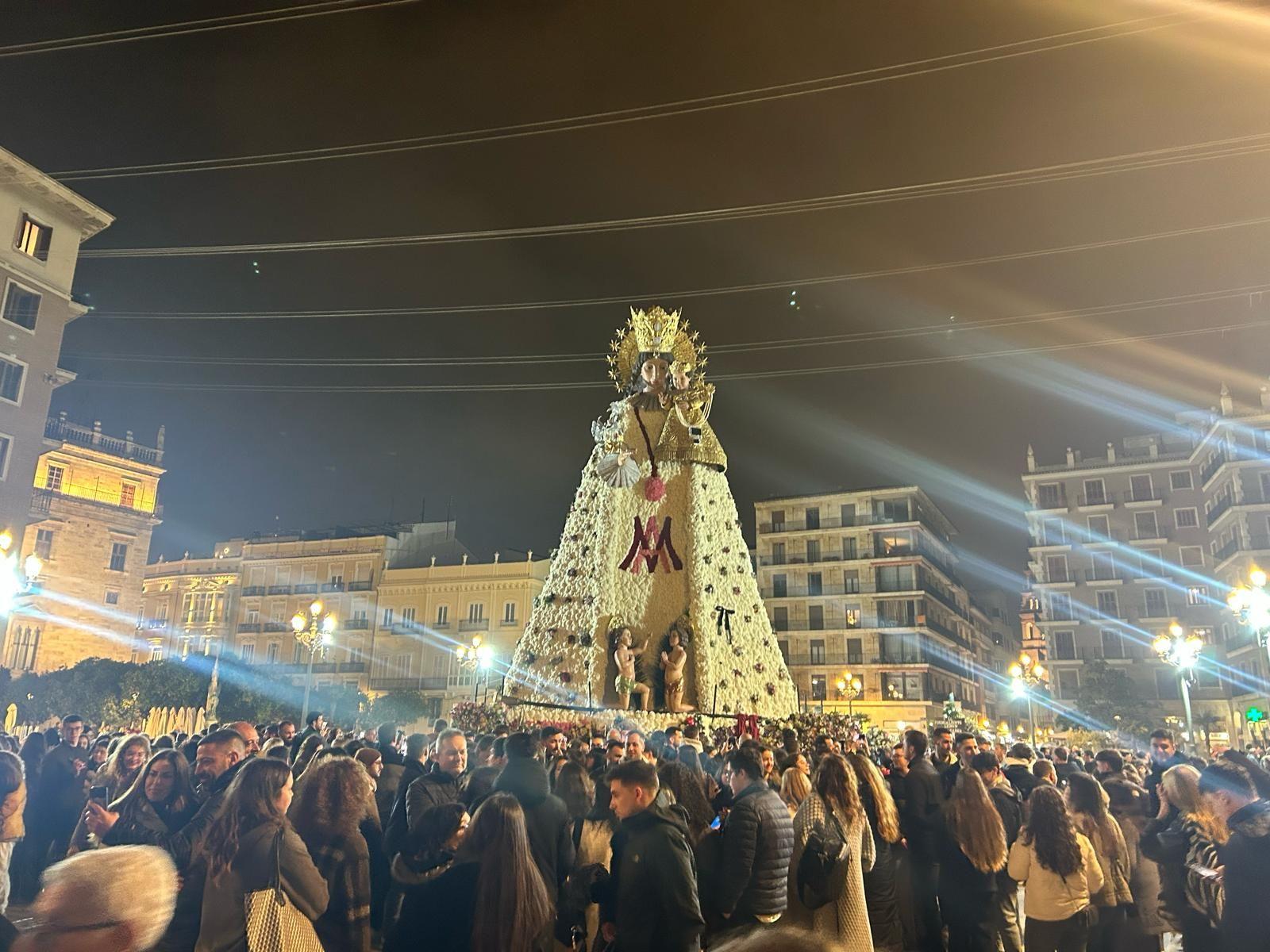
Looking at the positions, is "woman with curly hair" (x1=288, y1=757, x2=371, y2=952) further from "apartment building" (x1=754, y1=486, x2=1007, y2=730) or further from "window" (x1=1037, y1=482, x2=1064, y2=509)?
"window" (x1=1037, y1=482, x2=1064, y2=509)

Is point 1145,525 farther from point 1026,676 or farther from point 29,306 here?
point 29,306

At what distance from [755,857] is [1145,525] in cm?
6004

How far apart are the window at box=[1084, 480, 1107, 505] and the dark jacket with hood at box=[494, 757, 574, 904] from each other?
199ft

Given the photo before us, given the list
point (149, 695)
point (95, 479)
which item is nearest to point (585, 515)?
point (149, 695)

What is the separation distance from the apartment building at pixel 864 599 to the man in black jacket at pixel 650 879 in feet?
166

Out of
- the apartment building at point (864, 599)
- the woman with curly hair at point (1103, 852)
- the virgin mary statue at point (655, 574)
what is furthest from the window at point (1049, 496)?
the woman with curly hair at point (1103, 852)

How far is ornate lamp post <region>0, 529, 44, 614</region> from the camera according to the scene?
53.9 feet

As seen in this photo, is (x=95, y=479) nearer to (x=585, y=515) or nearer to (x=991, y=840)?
(x=585, y=515)

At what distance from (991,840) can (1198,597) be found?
5637cm

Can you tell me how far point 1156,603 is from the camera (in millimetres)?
54500

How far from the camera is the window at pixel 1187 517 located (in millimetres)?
55406

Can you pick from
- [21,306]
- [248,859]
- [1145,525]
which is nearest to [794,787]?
[248,859]

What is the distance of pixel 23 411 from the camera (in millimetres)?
30125

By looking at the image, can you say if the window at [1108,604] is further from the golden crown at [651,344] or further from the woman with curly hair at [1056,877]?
the woman with curly hair at [1056,877]
